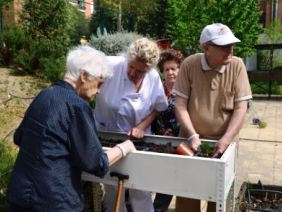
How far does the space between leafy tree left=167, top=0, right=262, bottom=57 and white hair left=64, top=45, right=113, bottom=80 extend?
9845 mm

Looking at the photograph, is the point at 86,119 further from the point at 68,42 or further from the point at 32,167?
the point at 68,42

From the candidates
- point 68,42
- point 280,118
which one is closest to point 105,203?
point 280,118

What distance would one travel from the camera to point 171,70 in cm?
373

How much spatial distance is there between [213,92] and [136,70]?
55 centimetres

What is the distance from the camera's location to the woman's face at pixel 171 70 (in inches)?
147

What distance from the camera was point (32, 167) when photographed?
222 cm

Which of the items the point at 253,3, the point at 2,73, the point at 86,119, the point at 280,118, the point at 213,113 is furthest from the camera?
the point at 253,3

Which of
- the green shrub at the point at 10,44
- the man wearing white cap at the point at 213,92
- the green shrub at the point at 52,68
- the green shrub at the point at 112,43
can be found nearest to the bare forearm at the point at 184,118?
the man wearing white cap at the point at 213,92

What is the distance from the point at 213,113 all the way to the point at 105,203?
3.54 ft

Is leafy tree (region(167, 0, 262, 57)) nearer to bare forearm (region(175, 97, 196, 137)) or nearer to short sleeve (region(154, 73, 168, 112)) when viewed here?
short sleeve (region(154, 73, 168, 112))

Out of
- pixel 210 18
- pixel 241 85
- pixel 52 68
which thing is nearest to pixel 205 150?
pixel 241 85

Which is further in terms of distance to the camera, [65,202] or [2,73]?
[2,73]

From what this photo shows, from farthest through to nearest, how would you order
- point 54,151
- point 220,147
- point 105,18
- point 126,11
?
point 105,18, point 126,11, point 220,147, point 54,151

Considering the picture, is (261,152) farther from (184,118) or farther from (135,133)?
(135,133)
